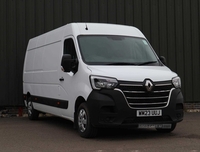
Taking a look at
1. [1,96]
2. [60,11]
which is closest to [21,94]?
[1,96]

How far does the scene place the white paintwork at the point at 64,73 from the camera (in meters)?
7.26

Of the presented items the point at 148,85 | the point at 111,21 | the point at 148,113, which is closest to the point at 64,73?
the point at 148,85

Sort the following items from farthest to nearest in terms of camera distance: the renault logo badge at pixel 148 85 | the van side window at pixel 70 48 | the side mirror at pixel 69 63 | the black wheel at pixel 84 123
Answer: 1. the van side window at pixel 70 48
2. the side mirror at pixel 69 63
3. the black wheel at pixel 84 123
4. the renault logo badge at pixel 148 85

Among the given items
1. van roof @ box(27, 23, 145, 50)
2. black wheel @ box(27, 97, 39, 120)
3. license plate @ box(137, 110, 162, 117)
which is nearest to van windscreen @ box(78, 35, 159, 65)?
van roof @ box(27, 23, 145, 50)

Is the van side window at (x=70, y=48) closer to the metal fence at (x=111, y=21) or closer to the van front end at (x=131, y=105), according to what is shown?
the van front end at (x=131, y=105)

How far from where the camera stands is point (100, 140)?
23.9ft

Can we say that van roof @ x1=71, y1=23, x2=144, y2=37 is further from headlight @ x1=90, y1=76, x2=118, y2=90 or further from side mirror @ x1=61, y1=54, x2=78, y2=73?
headlight @ x1=90, y1=76, x2=118, y2=90

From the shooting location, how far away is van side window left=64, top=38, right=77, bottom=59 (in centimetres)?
816

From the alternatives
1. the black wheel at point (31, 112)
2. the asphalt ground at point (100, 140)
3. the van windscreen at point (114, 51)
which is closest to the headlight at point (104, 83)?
the van windscreen at point (114, 51)

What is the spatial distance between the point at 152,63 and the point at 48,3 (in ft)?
21.5

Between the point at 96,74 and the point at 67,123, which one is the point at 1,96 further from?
the point at 96,74

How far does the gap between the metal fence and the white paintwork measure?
61.6 inches

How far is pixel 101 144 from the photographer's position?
22.6 feet

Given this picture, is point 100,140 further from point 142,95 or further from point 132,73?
point 132,73
